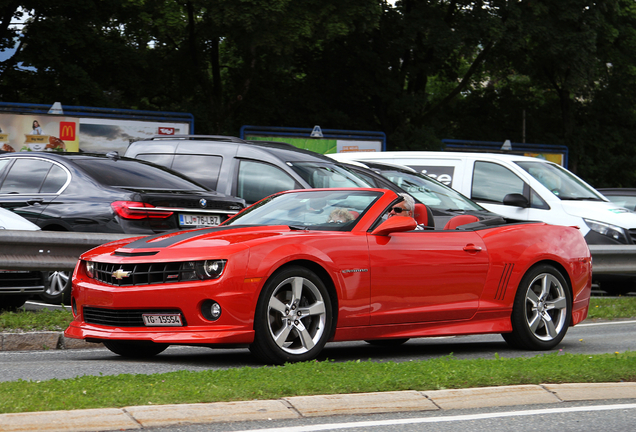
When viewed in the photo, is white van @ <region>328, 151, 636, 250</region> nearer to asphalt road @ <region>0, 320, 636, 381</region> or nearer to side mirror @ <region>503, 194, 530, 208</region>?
side mirror @ <region>503, 194, 530, 208</region>

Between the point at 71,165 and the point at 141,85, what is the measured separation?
24535 millimetres

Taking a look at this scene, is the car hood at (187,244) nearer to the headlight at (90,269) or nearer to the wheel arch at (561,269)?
the headlight at (90,269)

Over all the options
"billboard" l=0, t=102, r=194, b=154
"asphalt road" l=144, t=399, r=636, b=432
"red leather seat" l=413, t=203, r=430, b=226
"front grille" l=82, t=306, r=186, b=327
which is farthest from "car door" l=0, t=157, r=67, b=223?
"billboard" l=0, t=102, r=194, b=154

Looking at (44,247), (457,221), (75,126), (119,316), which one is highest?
(75,126)

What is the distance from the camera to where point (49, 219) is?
33.9ft

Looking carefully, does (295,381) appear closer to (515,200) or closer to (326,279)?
(326,279)

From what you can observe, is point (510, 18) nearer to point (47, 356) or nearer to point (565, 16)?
point (565, 16)

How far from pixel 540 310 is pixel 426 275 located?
1486 millimetres

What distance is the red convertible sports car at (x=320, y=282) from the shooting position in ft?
22.0

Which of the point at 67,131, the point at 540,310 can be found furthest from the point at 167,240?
the point at 67,131

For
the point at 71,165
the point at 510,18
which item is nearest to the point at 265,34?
the point at 510,18

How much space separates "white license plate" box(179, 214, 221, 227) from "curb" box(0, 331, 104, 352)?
7.04ft

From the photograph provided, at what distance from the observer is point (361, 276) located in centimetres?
Result: 731

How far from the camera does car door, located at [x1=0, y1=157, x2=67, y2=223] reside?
10469 mm
